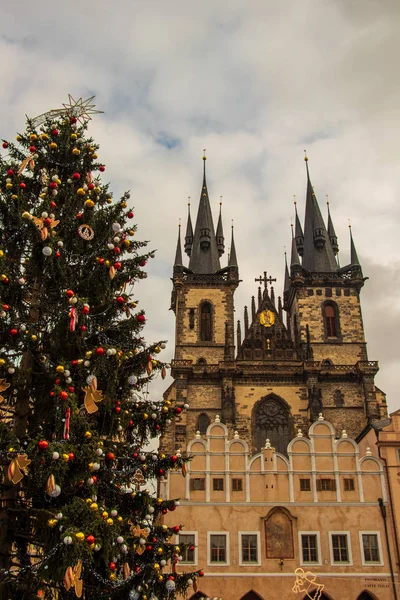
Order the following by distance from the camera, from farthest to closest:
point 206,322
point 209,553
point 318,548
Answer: point 206,322 < point 318,548 < point 209,553

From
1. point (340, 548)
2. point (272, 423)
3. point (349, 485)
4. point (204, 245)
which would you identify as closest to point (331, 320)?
point (272, 423)

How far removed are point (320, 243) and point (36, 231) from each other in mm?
39365

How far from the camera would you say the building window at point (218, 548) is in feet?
65.5

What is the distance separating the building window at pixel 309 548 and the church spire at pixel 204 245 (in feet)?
88.8

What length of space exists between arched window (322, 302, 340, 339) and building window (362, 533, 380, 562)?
74.3 feet

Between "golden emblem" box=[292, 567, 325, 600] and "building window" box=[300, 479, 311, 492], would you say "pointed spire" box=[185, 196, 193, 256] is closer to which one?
"building window" box=[300, 479, 311, 492]

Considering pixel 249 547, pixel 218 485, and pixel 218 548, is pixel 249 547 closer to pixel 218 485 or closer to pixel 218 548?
pixel 218 548

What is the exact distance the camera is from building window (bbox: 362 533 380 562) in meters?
20.1

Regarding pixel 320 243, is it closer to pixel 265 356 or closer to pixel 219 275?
pixel 219 275

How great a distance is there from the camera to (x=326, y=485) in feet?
69.7

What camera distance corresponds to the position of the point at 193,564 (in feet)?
65.3

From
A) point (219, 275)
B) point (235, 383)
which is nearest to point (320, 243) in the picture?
point (219, 275)

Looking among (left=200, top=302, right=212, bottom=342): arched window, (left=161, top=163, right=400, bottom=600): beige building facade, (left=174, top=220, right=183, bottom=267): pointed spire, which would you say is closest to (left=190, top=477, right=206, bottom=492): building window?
(left=161, top=163, right=400, bottom=600): beige building facade

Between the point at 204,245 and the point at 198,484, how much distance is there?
28.4 meters
